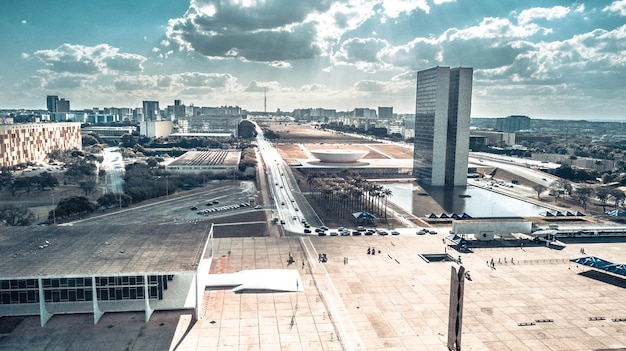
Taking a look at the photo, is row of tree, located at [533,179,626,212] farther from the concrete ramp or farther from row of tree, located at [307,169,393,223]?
the concrete ramp

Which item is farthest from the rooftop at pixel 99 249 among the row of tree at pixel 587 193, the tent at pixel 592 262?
the row of tree at pixel 587 193

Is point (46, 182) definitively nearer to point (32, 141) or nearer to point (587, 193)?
point (32, 141)

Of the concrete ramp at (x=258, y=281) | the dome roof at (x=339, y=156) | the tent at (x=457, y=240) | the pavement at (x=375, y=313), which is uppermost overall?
the dome roof at (x=339, y=156)

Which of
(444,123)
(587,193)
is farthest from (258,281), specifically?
(587,193)

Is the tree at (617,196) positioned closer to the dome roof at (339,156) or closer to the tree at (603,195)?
the tree at (603,195)

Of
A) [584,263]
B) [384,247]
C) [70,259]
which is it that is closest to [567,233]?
[584,263]

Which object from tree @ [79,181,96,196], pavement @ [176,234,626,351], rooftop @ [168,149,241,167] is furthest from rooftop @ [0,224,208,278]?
rooftop @ [168,149,241,167]
